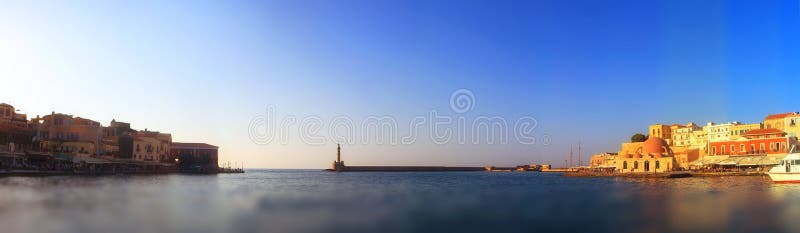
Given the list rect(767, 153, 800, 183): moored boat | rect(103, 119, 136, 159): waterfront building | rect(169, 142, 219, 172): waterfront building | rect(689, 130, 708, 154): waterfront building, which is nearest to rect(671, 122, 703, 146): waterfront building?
rect(689, 130, 708, 154): waterfront building

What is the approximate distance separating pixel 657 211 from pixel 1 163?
6225 centimetres

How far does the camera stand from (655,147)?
7719cm

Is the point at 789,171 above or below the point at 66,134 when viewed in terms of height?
below

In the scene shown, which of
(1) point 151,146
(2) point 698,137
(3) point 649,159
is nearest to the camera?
(3) point 649,159

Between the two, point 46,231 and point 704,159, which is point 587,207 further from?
point 704,159

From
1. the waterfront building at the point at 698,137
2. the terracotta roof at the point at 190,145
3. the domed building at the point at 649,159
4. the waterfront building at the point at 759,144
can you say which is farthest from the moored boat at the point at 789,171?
the terracotta roof at the point at 190,145

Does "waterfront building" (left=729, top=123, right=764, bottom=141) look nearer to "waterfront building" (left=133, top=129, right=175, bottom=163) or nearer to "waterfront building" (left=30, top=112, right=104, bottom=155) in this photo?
"waterfront building" (left=133, top=129, right=175, bottom=163)

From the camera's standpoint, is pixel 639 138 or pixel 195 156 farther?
pixel 639 138

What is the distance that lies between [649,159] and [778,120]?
2412 cm

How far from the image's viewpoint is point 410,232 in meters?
16.6

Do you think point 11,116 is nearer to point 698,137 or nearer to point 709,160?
point 709,160

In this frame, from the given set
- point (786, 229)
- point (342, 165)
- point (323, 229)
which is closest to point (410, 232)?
point (323, 229)

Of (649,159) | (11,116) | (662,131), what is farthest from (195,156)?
(662,131)

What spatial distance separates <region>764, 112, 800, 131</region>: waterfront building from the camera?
79.5 metres
